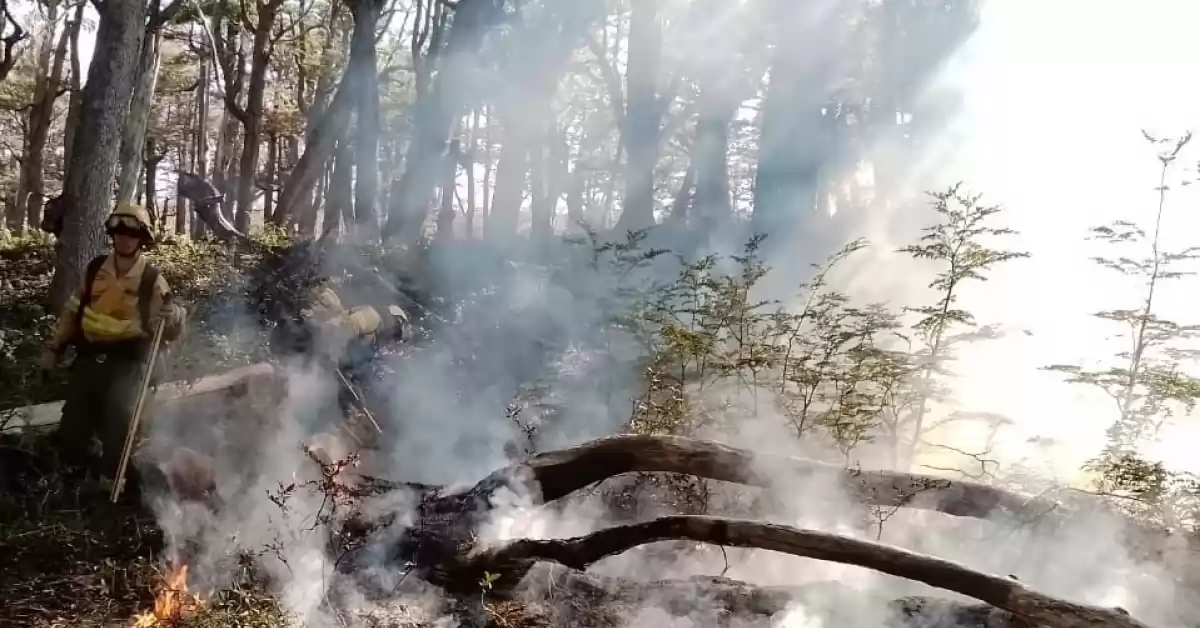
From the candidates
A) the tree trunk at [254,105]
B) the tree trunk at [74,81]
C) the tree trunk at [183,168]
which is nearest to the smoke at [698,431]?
the tree trunk at [254,105]

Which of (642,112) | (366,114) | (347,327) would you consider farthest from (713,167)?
(347,327)

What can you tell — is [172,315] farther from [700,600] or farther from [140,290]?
[700,600]

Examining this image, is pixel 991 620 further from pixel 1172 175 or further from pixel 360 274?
pixel 360 274

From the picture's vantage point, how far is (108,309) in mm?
3988

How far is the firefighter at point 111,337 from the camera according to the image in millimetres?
3961

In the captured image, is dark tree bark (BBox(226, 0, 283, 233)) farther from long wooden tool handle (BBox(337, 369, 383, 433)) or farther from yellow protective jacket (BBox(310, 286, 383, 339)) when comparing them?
long wooden tool handle (BBox(337, 369, 383, 433))

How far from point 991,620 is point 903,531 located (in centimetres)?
114

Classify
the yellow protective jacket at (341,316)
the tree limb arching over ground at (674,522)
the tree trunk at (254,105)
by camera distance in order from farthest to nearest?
1. the tree trunk at (254,105)
2. the yellow protective jacket at (341,316)
3. the tree limb arching over ground at (674,522)

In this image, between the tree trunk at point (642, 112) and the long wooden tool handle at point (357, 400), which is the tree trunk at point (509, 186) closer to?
the tree trunk at point (642, 112)

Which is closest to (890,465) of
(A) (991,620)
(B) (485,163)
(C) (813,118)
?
(A) (991,620)

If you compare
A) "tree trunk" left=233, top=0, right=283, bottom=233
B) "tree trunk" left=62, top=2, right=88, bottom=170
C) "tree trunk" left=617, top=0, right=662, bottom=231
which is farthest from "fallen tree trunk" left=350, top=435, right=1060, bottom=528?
"tree trunk" left=62, top=2, right=88, bottom=170

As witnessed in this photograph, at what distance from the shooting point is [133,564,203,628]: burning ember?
300 centimetres

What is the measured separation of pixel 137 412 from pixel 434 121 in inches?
393

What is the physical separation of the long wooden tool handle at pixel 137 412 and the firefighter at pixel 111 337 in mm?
50
